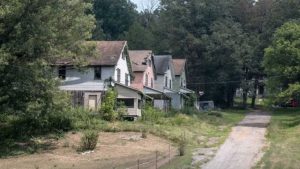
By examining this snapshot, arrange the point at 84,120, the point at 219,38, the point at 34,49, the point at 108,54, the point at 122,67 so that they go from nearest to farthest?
the point at 34,49 → the point at 84,120 → the point at 108,54 → the point at 122,67 → the point at 219,38

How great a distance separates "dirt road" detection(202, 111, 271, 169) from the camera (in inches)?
1281

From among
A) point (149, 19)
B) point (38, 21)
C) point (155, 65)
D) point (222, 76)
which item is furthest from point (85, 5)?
point (149, 19)

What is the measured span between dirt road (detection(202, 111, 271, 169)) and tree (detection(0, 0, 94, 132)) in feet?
37.8

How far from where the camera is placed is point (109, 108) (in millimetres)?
49719

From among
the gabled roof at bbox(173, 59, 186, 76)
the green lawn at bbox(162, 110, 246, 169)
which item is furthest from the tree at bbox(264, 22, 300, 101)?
the gabled roof at bbox(173, 59, 186, 76)

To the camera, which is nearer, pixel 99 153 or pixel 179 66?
pixel 99 153

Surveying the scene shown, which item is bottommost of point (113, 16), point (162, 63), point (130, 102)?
point (130, 102)

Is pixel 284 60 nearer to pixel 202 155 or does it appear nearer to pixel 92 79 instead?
pixel 92 79

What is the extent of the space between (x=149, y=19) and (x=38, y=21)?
93.7 m

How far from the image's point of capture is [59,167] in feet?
103

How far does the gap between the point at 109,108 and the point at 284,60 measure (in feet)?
77.8

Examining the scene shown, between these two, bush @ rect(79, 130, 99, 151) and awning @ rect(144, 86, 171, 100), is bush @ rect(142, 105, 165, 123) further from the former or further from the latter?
bush @ rect(79, 130, 99, 151)

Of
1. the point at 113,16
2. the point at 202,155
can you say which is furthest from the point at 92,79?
the point at 113,16

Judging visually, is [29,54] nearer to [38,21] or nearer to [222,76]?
[38,21]
